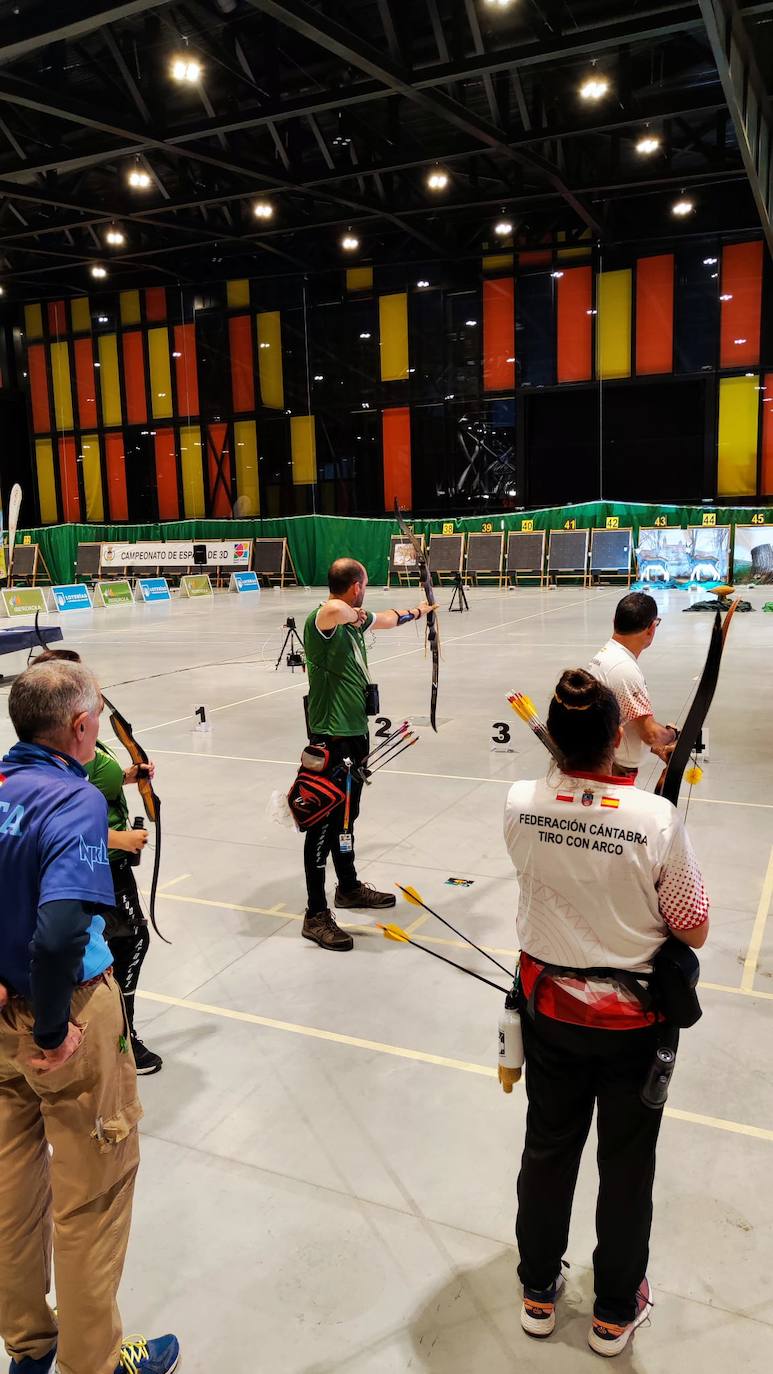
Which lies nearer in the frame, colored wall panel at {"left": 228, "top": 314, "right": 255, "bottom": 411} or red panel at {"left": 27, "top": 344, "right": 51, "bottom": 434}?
colored wall panel at {"left": 228, "top": 314, "right": 255, "bottom": 411}

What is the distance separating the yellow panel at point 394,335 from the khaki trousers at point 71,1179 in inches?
1097

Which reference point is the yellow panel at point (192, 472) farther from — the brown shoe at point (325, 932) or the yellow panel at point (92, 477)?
the brown shoe at point (325, 932)

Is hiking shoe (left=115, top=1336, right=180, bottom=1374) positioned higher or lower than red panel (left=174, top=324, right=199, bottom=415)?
lower

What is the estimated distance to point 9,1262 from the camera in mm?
2025

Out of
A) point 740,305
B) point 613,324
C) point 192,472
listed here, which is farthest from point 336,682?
point 192,472

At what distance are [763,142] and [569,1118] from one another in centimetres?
1334

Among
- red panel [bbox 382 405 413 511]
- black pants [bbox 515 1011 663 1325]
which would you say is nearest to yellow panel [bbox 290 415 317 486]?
red panel [bbox 382 405 413 511]

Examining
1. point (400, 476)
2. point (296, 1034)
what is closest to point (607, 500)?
point (400, 476)

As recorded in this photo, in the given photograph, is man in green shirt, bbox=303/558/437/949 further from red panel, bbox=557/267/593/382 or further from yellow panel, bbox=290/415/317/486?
yellow panel, bbox=290/415/317/486

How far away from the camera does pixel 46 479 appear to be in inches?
1340

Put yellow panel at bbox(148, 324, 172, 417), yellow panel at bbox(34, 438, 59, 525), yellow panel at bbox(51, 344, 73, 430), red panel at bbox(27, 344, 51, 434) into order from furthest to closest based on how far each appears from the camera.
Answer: yellow panel at bbox(34, 438, 59, 525)
red panel at bbox(27, 344, 51, 434)
yellow panel at bbox(51, 344, 73, 430)
yellow panel at bbox(148, 324, 172, 417)

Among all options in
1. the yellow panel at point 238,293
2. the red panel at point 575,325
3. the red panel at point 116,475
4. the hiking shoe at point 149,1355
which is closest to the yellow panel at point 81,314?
the red panel at point 116,475

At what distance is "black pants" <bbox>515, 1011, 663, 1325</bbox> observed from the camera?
2.10 metres

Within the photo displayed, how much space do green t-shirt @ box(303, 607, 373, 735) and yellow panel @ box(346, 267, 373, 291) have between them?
26232 millimetres
